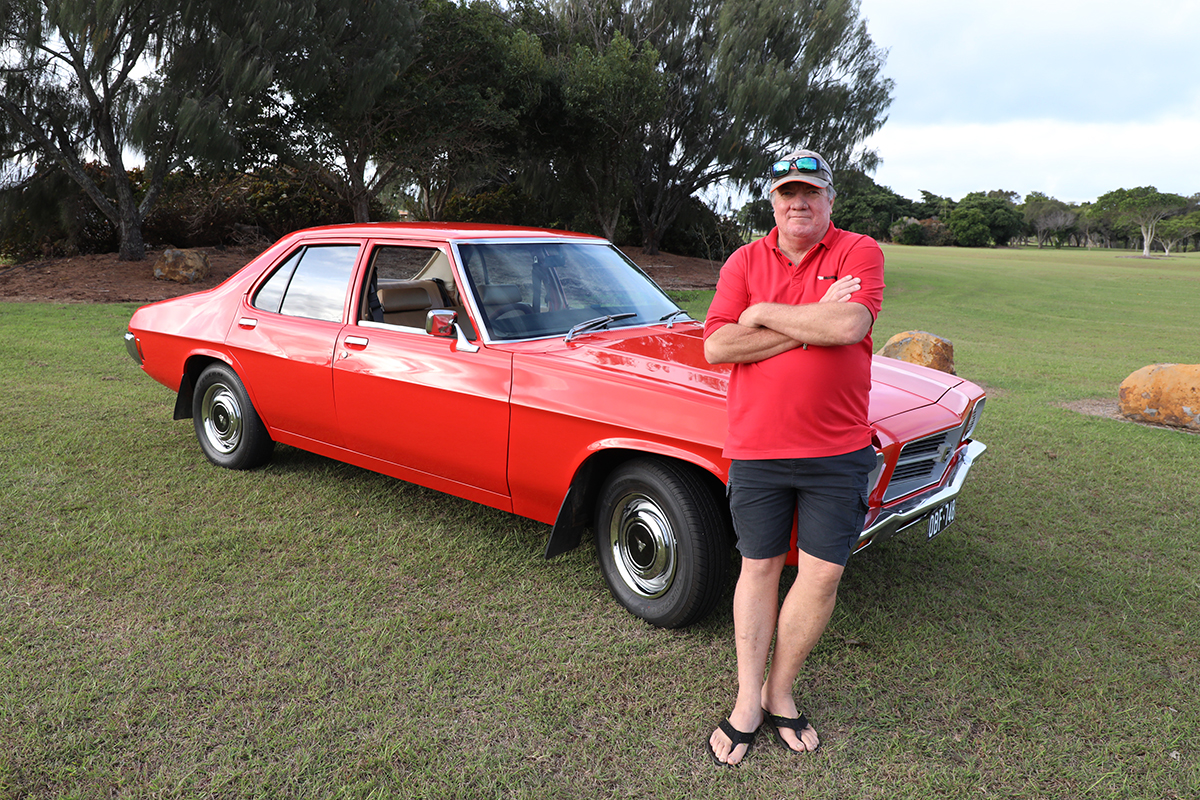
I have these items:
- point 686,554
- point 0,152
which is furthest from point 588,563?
point 0,152

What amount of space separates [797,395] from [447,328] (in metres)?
1.89

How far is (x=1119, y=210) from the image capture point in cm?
7125

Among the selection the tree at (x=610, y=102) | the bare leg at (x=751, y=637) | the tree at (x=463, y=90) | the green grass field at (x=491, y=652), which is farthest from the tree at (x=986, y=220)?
the bare leg at (x=751, y=637)

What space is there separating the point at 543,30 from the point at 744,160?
7.38 metres

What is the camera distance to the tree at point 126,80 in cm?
1525

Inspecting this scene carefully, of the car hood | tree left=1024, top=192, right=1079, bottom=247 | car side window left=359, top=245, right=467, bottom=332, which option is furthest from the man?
tree left=1024, top=192, right=1079, bottom=247

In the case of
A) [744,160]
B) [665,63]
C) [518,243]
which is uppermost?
[665,63]

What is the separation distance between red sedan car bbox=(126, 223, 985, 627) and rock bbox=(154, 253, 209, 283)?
13.3 meters

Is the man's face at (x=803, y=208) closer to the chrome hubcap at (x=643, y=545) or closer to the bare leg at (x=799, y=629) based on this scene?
the bare leg at (x=799, y=629)

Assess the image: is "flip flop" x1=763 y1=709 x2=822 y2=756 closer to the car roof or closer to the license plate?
the license plate

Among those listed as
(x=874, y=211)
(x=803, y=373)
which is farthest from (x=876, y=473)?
(x=874, y=211)

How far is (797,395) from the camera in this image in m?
2.38

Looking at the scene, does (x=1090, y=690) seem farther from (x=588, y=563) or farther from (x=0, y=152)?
(x=0, y=152)

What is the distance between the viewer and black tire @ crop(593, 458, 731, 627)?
10.1 ft
